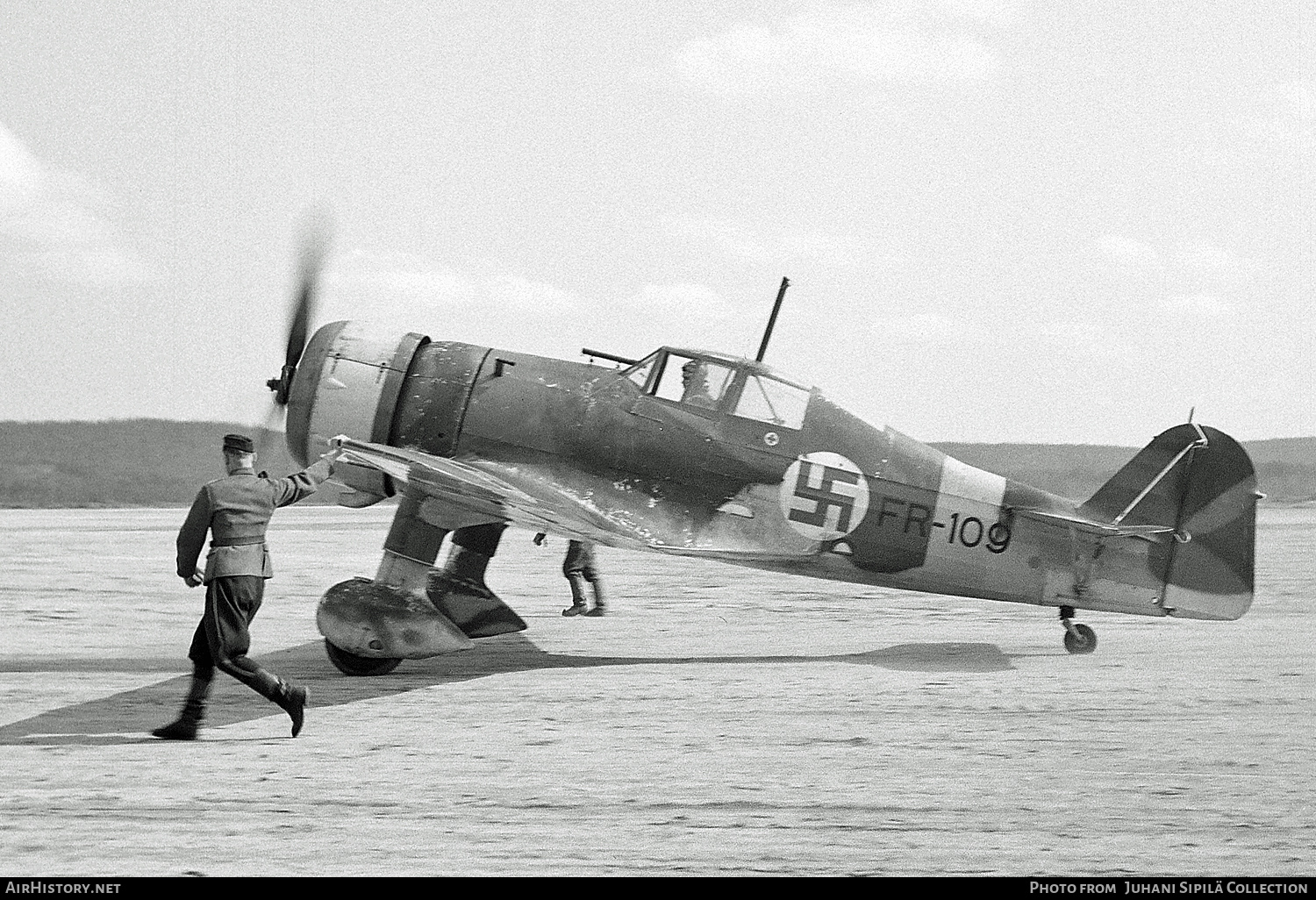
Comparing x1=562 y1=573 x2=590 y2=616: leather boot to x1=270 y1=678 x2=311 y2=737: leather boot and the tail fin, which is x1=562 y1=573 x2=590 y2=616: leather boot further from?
x1=270 y1=678 x2=311 y2=737: leather boot

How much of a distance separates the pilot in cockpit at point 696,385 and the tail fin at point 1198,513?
3.03 metres

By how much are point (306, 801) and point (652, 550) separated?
12.8 feet

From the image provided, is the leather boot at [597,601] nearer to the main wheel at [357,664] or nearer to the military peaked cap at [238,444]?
the main wheel at [357,664]

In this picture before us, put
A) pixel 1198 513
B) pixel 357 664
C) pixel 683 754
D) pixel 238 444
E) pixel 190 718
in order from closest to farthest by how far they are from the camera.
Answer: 1. pixel 683 754
2. pixel 190 718
3. pixel 238 444
4. pixel 357 664
5. pixel 1198 513

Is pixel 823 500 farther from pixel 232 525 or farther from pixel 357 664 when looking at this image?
pixel 232 525

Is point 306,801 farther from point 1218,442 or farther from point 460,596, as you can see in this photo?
point 1218,442

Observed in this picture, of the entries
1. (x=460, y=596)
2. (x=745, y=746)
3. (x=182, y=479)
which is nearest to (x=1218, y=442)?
(x=745, y=746)

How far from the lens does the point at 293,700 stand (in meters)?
6.61

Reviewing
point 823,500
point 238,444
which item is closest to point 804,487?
point 823,500

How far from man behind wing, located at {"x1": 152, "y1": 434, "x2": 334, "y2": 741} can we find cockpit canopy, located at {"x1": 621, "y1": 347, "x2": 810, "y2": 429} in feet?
11.7

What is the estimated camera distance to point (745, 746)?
657 centimetres

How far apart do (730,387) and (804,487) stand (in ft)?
3.11

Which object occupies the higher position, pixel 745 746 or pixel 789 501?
pixel 789 501

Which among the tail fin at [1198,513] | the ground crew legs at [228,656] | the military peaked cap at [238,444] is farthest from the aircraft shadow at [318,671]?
the military peaked cap at [238,444]
